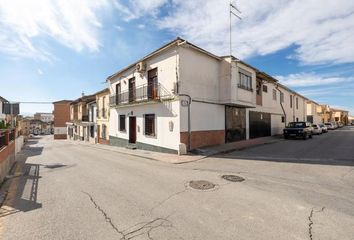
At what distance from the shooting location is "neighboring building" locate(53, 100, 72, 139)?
4759 cm

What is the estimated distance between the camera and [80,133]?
3528cm

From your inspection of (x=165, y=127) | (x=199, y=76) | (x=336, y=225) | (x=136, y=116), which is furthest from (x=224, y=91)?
(x=336, y=225)

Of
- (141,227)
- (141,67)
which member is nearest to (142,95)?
(141,67)

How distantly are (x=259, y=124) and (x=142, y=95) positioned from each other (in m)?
12.7

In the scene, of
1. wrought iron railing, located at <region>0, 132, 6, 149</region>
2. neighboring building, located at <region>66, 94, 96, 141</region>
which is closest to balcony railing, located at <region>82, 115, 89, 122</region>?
neighboring building, located at <region>66, 94, 96, 141</region>

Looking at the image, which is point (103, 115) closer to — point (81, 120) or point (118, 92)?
point (118, 92)

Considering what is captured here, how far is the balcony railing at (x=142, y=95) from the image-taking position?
14.6 meters

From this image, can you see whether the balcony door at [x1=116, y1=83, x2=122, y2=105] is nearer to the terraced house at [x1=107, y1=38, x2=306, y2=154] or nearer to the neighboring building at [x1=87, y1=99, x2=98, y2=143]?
the terraced house at [x1=107, y1=38, x2=306, y2=154]

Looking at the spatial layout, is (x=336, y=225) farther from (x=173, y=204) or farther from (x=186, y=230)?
(x=173, y=204)

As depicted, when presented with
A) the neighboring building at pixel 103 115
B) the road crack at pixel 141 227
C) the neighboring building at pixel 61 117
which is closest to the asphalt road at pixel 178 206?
the road crack at pixel 141 227

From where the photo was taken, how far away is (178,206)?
4.95 metres

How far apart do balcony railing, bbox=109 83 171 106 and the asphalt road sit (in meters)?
7.40

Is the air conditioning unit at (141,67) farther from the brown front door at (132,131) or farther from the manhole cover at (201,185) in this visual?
the manhole cover at (201,185)

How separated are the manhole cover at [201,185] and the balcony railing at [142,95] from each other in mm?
7873
